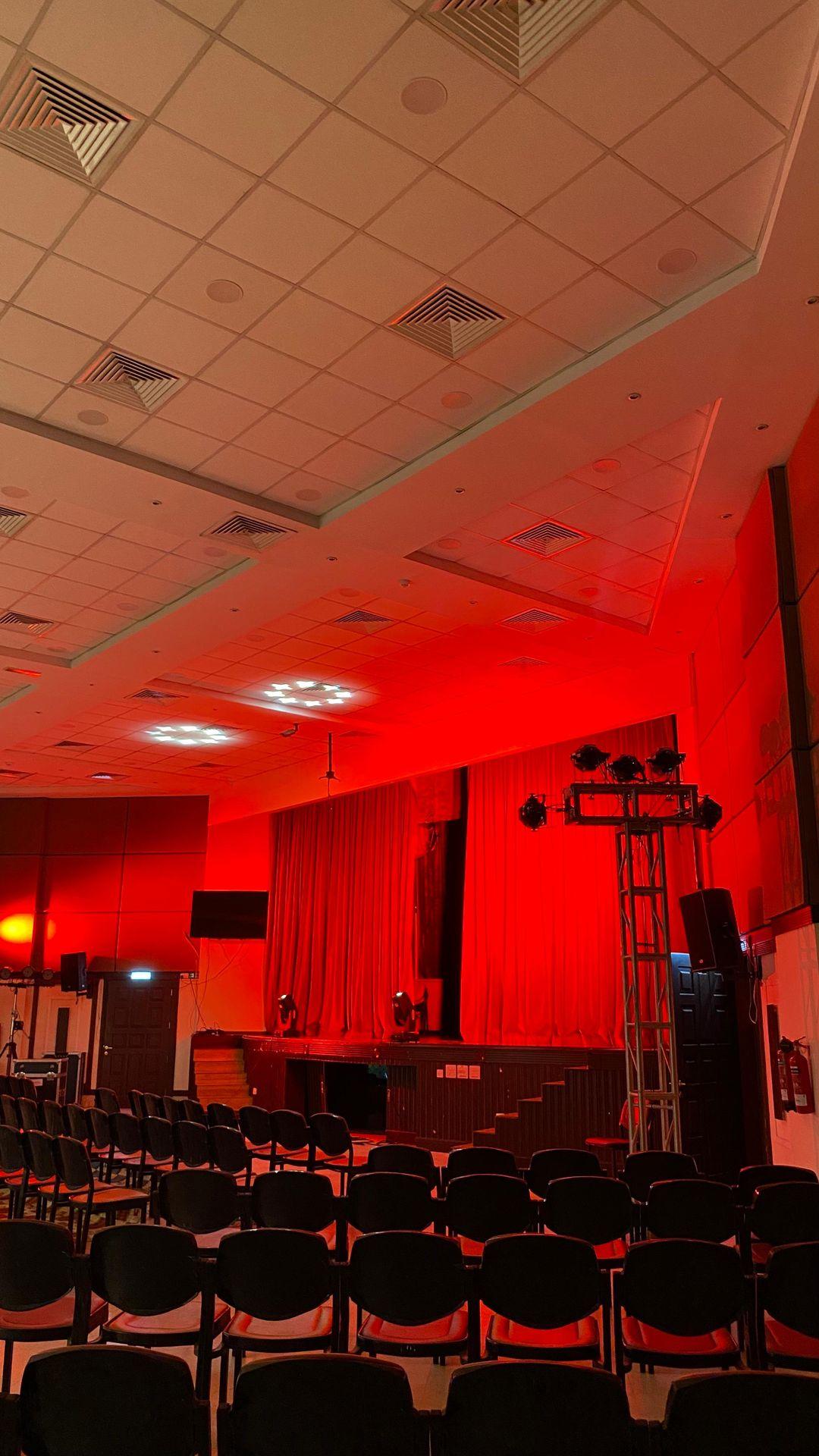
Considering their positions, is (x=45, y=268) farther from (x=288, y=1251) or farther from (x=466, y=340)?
(x=288, y=1251)

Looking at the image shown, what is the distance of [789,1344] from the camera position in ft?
12.2

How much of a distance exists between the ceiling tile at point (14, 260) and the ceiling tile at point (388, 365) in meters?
1.71

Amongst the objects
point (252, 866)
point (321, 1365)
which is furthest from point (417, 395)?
point (252, 866)

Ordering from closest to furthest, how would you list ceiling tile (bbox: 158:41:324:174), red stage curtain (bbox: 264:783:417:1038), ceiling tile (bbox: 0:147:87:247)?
ceiling tile (bbox: 158:41:324:174) < ceiling tile (bbox: 0:147:87:247) < red stage curtain (bbox: 264:783:417:1038)

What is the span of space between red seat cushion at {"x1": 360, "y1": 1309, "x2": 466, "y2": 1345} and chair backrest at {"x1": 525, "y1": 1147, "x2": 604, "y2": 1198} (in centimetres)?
185

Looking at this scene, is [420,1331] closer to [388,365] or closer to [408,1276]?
[408,1276]

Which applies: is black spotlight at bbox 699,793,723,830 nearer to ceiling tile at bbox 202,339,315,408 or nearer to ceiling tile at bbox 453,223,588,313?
Answer: ceiling tile at bbox 453,223,588,313

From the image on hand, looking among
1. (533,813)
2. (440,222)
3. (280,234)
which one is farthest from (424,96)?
(533,813)

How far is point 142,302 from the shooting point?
5.59 m

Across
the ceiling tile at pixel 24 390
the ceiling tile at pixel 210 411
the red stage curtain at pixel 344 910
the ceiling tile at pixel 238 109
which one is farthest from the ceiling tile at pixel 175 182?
the red stage curtain at pixel 344 910

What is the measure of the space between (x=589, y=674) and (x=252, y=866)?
9408 millimetres

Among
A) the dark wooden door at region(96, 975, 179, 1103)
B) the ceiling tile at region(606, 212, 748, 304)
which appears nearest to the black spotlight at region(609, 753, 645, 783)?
the ceiling tile at region(606, 212, 748, 304)

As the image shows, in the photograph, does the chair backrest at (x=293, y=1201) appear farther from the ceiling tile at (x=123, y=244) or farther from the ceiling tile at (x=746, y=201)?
the ceiling tile at (x=746, y=201)

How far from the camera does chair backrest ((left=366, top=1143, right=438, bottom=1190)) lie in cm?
626
